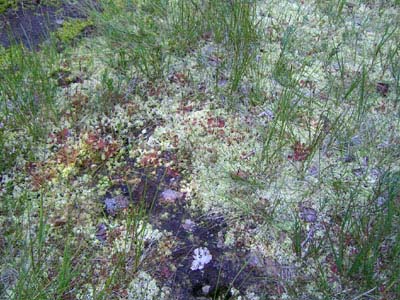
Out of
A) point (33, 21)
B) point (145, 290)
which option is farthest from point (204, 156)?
point (33, 21)

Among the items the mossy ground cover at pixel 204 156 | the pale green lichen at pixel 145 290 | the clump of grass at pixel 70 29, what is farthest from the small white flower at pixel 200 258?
the clump of grass at pixel 70 29

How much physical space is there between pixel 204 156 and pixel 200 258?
0.74 meters

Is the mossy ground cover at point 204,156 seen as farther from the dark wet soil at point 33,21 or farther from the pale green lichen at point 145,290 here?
the dark wet soil at point 33,21

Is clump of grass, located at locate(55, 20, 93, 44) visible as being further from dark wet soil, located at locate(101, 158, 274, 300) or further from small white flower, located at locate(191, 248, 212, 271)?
small white flower, located at locate(191, 248, 212, 271)

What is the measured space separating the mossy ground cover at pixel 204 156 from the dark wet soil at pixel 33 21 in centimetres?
20

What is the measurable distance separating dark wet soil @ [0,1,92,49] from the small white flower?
7.22 ft

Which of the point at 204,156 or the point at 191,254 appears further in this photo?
the point at 204,156

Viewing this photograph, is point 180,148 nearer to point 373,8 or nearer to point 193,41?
point 193,41

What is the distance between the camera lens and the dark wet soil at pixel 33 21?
3822 millimetres

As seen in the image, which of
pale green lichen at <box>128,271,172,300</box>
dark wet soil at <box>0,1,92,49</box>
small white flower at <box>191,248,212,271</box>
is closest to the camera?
pale green lichen at <box>128,271,172,300</box>

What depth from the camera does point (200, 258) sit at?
8.39 ft

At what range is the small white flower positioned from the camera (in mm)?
2525

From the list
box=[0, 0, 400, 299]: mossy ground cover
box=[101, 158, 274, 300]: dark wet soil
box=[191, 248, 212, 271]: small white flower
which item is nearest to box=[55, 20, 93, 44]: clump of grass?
box=[0, 0, 400, 299]: mossy ground cover

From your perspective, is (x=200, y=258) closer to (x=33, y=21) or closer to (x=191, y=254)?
(x=191, y=254)
